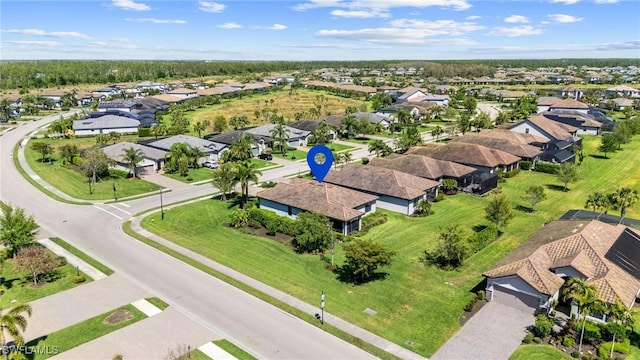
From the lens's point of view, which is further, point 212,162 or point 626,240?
point 212,162

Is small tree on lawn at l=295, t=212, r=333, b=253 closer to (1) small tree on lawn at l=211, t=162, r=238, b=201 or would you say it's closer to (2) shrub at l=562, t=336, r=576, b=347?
(1) small tree on lawn at l=211, t=162, r=238, b=201

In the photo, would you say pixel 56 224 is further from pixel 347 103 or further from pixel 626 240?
pixel 347 103

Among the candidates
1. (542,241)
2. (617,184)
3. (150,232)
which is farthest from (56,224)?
(617,184)

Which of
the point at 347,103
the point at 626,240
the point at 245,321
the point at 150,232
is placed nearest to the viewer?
the point at 245,321

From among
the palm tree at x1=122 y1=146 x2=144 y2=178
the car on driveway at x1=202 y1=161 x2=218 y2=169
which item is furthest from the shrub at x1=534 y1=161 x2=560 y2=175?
the palm tree at x1=122 y1=146 x2=144 y2=178

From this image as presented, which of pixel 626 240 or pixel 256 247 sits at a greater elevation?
pixel 626 240

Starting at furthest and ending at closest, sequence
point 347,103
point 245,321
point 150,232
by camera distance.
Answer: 1. point 347,103
2. point 150,232
3. point 245,321

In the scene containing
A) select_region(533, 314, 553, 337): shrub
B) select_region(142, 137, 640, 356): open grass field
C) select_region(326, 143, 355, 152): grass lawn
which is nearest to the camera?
select_region(533, 314, 553, 337): shrub
